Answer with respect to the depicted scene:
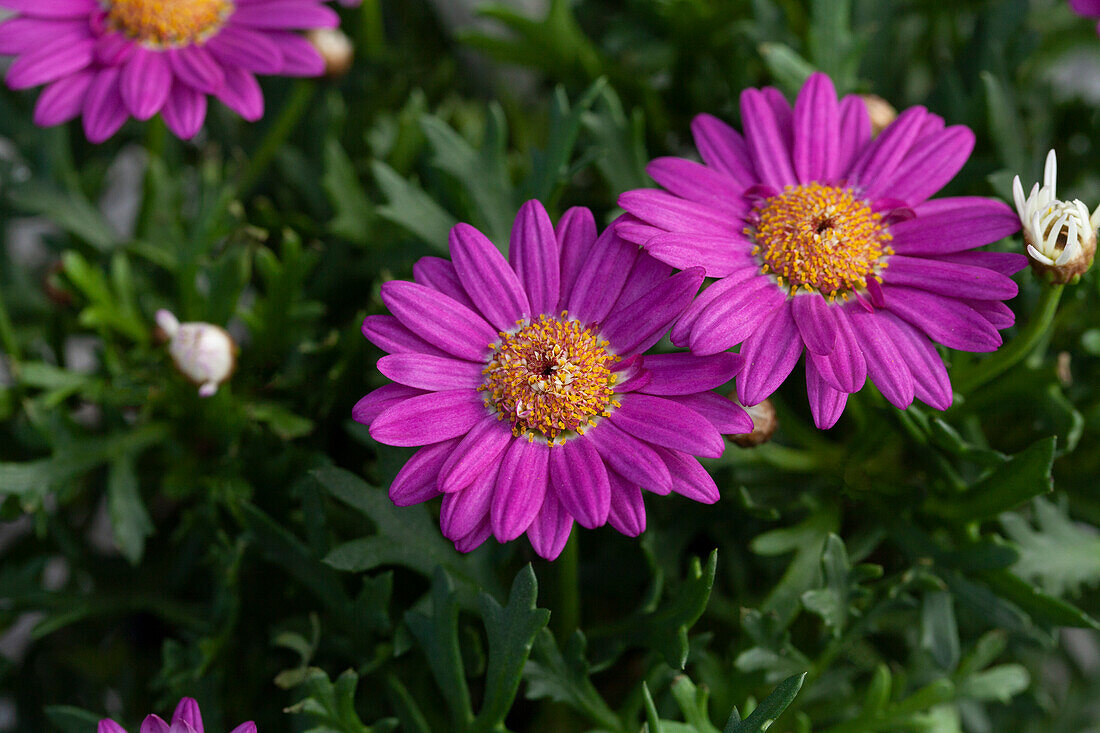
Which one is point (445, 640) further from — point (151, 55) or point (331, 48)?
point (331, 48)

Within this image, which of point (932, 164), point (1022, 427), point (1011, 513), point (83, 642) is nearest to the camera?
point (932, 164)

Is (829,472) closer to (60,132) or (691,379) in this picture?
(691,379)

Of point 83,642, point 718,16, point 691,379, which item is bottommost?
point 83,642

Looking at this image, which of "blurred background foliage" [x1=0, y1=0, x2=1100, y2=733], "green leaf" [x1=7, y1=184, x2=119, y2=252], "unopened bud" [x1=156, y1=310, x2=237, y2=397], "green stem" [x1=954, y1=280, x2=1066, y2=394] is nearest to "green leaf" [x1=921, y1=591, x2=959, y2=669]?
"blurred background foliage" [x1=0, y1=0, x2=1100, y2=733]

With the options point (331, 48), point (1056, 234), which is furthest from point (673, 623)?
point (331, 48)

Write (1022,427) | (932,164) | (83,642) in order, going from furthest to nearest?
(83,642) < (1022,427) < (932,164)

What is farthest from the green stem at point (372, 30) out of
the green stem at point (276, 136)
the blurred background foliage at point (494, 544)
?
the green stem at point (276, 136)

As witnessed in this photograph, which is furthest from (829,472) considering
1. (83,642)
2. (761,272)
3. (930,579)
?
(83,642)
